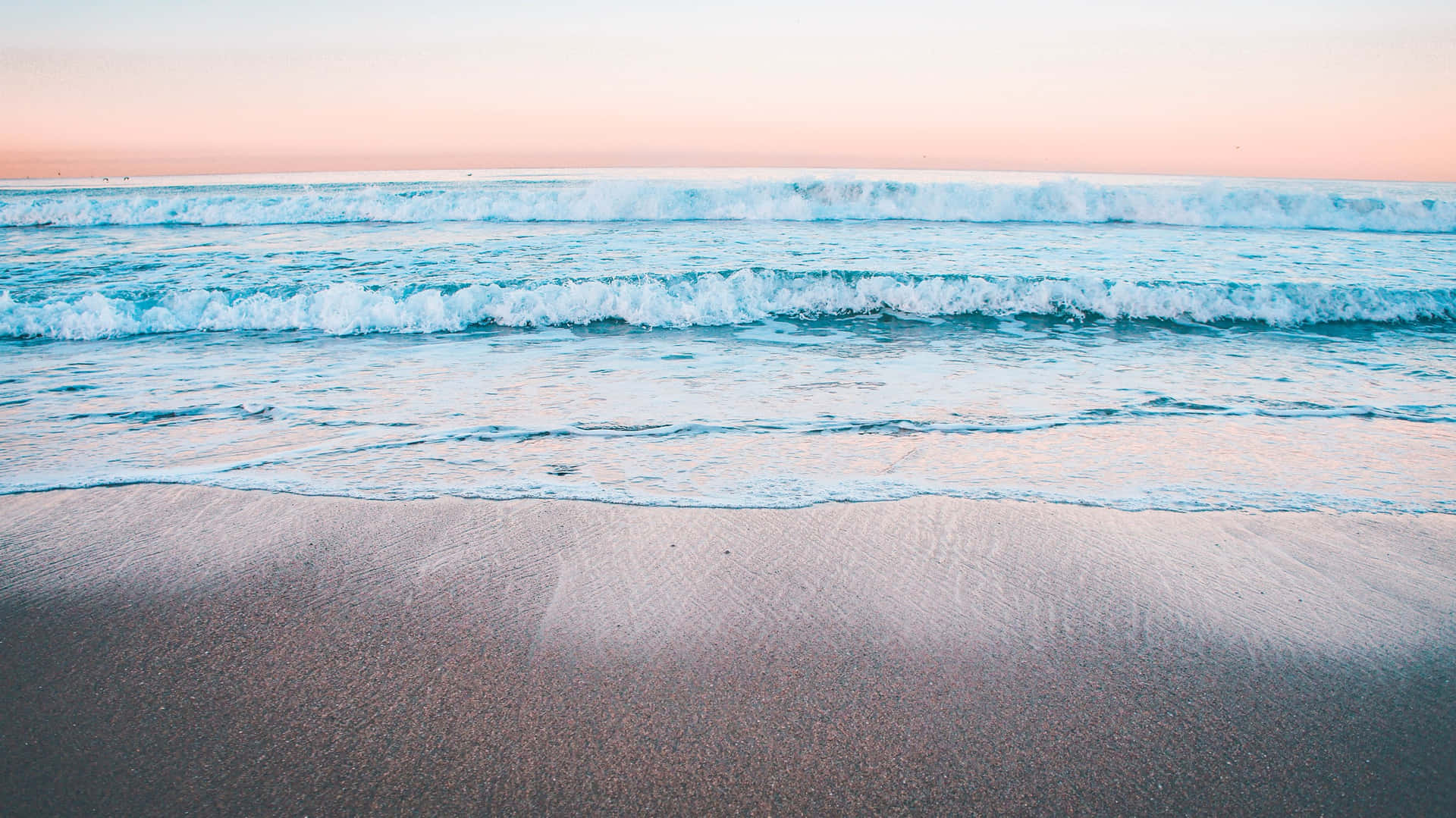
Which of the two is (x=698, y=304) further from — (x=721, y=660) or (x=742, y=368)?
(x=721, y=660)

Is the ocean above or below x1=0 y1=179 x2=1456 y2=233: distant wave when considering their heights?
below

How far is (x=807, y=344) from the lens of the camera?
7.25 metres

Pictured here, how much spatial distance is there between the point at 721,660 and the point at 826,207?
20.7 m

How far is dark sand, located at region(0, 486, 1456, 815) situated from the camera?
1630 millimetres

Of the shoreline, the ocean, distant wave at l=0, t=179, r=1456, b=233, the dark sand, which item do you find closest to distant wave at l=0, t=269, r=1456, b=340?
the ocean

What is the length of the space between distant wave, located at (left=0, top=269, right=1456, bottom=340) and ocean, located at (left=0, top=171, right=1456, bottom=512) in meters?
0.05

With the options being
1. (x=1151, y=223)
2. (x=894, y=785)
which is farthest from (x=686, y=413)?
(x=1151, y=223)

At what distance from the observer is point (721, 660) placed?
2.08m

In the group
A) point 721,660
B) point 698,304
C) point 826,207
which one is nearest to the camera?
point 721,660

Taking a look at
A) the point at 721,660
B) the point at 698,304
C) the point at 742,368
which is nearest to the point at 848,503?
the point at 721,660

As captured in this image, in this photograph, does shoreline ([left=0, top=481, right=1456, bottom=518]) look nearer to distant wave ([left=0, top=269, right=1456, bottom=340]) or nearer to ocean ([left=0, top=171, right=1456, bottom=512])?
ocean ([left=0, top=171, right=1456, bottom=512])

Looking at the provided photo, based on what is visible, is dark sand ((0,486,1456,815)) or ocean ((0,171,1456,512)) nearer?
dark sand ((0,486,1456,815))

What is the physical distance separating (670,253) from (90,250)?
11.9 m

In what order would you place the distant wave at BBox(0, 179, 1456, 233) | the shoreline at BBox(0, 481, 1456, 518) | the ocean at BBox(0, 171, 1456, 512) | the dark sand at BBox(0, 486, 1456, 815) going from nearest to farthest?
the dark sand at BBox(0, 486, 1456, 815) < the shoreline at BBox(0, 481, 1456, 518) < the ocean at BBox(0, 171, 1456, 512) < the distant wave at BBox(0, 179, 1456, 233)
